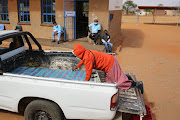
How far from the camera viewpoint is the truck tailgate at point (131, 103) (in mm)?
2949

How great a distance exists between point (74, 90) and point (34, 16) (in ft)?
30.2

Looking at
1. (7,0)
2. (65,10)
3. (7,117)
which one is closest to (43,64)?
(7,117)

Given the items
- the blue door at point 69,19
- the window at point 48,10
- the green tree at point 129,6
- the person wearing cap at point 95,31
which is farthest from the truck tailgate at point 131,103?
the green tree at point 129,6

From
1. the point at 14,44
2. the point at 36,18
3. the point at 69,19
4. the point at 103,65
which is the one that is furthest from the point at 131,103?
the point at 36,18

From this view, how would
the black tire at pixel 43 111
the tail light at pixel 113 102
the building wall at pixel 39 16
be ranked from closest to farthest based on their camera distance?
1. the tail light at pixel 113 102
2. the black tire at pixel 43 111
3. the building wall at pixel 39 16

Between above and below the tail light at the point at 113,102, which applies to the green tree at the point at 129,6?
above

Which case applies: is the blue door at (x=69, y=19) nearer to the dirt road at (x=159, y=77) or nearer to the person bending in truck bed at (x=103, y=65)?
the dirt road at (x=159, y=77)

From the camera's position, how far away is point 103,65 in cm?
366

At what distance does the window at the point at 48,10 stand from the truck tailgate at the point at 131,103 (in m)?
8.33

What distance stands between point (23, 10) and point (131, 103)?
1043 centimetres

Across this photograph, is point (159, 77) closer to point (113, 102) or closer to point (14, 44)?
point (113, 102)

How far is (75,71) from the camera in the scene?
4.41m

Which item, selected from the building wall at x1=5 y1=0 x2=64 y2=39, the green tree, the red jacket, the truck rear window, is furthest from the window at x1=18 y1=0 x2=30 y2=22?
the green tree

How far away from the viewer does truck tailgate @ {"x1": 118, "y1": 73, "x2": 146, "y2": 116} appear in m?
2.95
